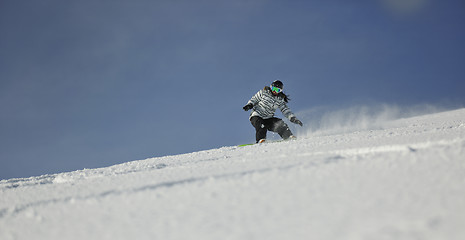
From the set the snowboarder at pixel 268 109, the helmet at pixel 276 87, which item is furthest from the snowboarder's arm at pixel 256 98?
the helmet at pixel 276 87

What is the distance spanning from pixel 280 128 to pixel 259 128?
15.7 inches

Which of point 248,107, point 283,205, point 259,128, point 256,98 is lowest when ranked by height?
point 283,205

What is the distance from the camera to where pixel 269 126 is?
6.98 m

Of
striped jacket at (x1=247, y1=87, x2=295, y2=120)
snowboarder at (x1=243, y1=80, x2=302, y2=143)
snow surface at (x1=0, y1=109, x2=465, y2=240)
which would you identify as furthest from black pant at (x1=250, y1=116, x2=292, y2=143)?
snow surface at (x1=0, y1=109, x2=465, y2=240)

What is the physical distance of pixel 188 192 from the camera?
5.50 feet

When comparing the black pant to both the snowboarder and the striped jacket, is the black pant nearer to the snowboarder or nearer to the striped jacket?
the snowboarder

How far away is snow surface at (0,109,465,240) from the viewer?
1.15m

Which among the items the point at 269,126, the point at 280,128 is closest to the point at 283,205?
the point at 280,128

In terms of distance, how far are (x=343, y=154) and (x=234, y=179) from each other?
32.1 inches

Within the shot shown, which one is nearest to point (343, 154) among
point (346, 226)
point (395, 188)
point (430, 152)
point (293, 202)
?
point (430, 152)

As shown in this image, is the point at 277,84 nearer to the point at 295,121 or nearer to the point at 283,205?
the point at 295,121

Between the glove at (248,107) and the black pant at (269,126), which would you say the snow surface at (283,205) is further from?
the glove at (248,107)

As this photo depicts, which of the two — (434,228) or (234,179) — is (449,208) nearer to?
(434,228)

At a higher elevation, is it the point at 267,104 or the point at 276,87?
the point at 276,87
